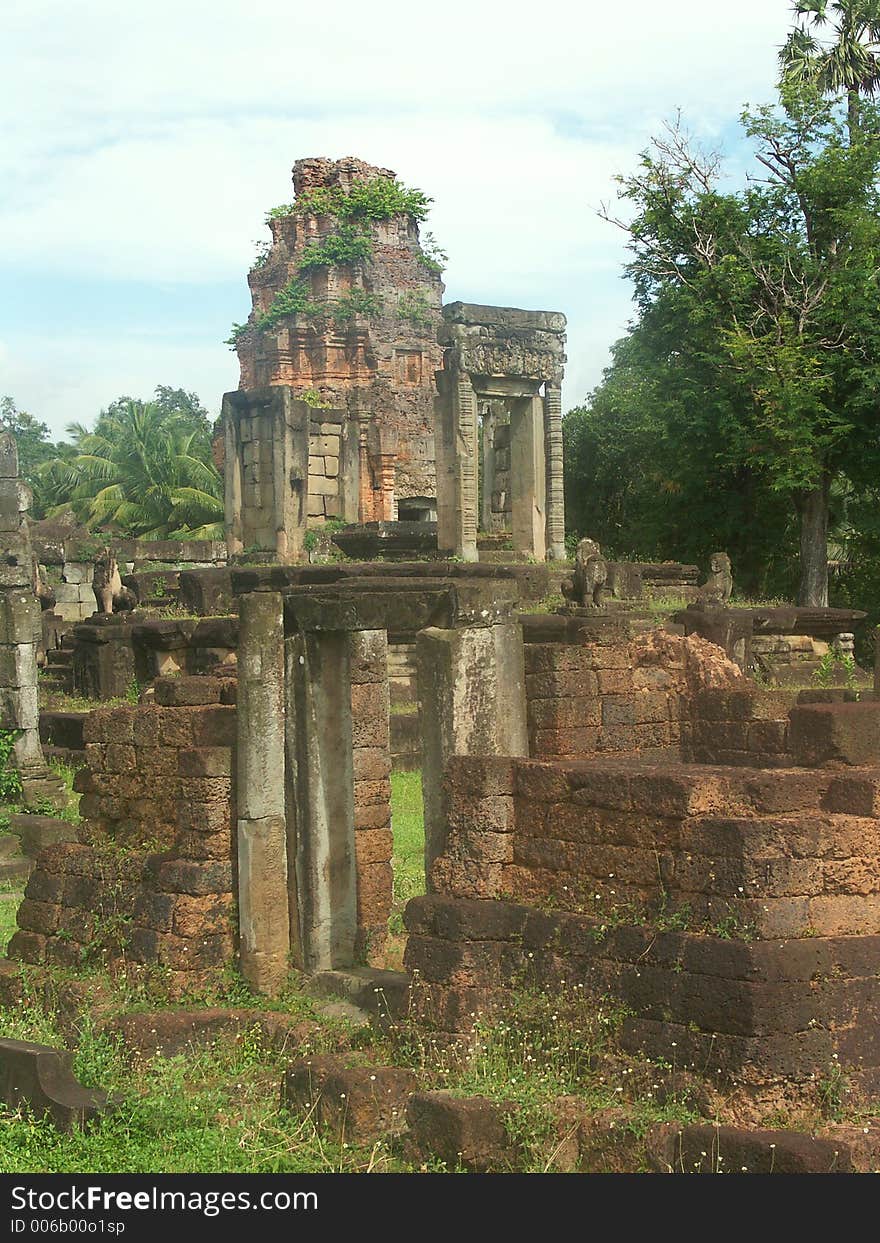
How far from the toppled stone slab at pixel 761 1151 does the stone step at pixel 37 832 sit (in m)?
9.01

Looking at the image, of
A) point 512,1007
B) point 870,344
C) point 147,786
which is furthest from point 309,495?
point 512,1007

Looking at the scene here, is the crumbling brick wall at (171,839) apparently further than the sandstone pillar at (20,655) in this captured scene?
No

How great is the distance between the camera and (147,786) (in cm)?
903

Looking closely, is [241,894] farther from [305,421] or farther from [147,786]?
[305,421]

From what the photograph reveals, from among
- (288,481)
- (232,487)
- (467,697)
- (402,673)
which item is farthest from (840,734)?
(232,487)

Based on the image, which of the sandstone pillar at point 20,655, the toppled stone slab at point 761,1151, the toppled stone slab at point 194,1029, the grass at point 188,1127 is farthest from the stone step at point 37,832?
the toppled stone slab at point 761,1151

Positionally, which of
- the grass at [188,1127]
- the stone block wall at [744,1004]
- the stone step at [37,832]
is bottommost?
the grass at [188,1127]

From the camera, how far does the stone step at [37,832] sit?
1360 centimetres

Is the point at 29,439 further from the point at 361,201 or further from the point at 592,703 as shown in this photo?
the point at 592,703

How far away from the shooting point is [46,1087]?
273 inches

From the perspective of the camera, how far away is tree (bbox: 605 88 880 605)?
87.6 feet

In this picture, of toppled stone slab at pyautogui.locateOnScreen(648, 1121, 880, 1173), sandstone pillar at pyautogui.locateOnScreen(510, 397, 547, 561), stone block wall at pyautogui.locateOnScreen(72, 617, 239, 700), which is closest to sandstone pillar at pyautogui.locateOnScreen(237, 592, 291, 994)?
toppled stone slab at pyautogui.locateOnScreen(648, 1121, 880, 1173)

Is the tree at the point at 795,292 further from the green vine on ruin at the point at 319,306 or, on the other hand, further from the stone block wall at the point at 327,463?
the green vine on ruin at the point at 319,306

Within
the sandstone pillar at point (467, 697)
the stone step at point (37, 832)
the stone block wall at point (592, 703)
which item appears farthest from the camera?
the stone step at point (37, 832)
